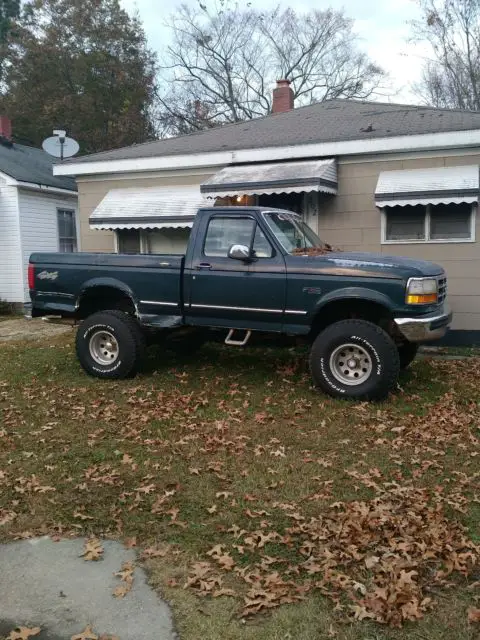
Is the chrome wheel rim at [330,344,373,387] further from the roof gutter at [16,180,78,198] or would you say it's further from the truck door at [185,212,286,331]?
the roof gutter at [16,180,78,198]

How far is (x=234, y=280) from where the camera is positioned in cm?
682

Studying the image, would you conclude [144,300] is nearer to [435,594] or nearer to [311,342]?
[311,342]

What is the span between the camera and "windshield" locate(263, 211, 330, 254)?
271 inches

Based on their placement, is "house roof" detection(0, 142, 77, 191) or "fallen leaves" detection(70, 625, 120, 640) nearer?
"fallen leaves" detection(70, 625, 120, 640)

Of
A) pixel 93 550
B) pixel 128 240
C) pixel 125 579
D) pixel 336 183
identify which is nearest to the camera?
pixel 125 579

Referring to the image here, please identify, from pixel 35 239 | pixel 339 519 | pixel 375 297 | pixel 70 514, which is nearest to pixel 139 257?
pixel 375 297

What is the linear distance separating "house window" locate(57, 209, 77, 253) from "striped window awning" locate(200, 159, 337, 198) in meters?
7.59

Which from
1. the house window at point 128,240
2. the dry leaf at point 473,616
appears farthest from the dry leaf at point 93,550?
the house window at point 128,240

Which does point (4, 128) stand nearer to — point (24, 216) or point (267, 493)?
point (24, 216)

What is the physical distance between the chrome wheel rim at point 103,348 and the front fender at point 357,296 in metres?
2.82

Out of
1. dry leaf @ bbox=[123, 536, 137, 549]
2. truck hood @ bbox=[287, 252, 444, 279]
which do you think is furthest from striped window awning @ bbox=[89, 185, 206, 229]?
dry leaf @ bbox=[123, 536, 137, 549]

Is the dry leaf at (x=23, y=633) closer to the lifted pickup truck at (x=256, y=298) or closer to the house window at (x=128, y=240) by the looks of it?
the lifted pickup truck at (x=256, y=298)

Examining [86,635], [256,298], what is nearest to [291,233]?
[256,298]

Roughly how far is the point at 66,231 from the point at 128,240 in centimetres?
573
